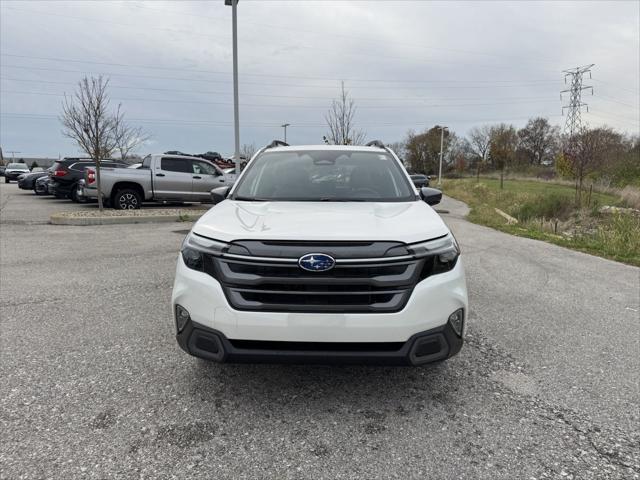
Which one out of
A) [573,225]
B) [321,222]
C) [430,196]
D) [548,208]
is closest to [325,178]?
[430,196]

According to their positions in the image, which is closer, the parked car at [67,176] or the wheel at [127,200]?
the wheel at [127,200]

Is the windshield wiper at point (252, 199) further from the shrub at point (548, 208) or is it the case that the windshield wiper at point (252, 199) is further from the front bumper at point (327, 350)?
the shrub at point (548, 208)

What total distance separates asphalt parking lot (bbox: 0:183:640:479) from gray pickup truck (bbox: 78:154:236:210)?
999 cm

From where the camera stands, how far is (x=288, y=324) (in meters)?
2.56

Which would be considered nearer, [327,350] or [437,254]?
[327,350]

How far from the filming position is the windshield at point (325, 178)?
3900 mm

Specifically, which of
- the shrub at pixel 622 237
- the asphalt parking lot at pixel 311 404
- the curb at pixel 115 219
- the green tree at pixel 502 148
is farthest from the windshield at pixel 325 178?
the green tree at pixel 502 148

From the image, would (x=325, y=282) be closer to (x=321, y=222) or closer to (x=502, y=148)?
(x=321, y=222)

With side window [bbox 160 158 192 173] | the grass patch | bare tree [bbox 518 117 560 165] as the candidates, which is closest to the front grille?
the grass patch

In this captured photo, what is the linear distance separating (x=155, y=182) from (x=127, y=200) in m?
1.07

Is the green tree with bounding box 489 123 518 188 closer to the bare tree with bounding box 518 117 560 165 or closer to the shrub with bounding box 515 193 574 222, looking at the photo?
the bare tree with bounding box 518 117 560 165

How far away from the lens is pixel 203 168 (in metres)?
15.4

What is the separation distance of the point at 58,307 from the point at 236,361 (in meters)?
3.19

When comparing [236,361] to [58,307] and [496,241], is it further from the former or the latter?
[496,241]
